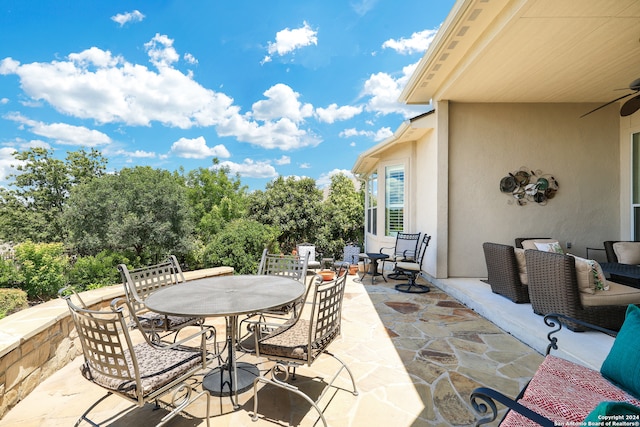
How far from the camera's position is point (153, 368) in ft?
6.12

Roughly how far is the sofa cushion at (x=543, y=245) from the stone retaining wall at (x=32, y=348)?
630 cm

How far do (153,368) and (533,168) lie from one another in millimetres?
6787

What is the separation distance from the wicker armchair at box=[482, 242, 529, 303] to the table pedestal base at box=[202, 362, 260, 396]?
3.67 meters

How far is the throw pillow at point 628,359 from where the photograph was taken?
1437 millimetres

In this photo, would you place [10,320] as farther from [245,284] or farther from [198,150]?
[198,150]

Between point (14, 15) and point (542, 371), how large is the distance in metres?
16.3

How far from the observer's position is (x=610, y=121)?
19.4ft

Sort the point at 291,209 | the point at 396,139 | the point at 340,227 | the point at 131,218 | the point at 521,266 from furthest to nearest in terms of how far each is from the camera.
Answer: the point at 340,227, the point at 291,209, the point at 131,218, the point at 396,139, the point at 521,266

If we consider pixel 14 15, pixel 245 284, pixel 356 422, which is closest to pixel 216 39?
pixel 14 15

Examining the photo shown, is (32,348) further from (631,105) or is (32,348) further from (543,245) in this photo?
(631,105)

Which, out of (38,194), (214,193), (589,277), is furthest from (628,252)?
(38,194)

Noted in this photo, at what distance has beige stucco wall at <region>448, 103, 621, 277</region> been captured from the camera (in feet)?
19.2

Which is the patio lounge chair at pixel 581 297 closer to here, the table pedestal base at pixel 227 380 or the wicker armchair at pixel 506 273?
the wicker armchair at pixel 506 273

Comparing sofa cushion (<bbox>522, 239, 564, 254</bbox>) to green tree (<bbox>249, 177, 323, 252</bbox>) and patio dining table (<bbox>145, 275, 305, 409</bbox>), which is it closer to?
patio dining table (<bbox>145, 275, 305, 409</bbox>)
